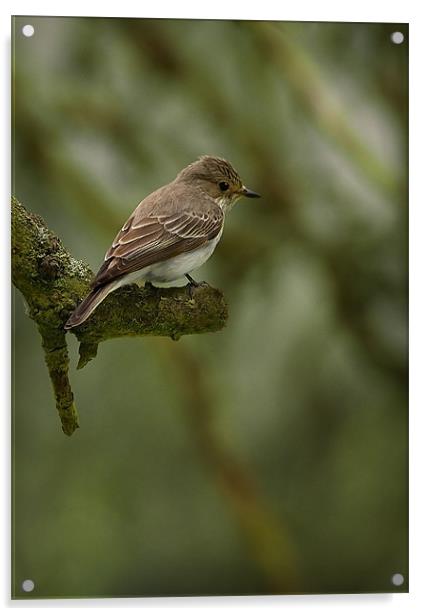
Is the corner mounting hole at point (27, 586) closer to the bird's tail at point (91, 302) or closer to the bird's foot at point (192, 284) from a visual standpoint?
the bird's tail at point (91, 302)

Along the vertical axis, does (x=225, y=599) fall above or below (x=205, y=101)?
below

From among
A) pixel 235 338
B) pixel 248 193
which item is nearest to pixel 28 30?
pixel 248 193

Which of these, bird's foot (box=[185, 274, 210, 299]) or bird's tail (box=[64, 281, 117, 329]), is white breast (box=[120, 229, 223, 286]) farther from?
bird's tail (box=[64, 281, 117, 329])

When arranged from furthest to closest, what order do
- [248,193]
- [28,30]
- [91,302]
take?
[248,193] < [28,30] < [91,302]

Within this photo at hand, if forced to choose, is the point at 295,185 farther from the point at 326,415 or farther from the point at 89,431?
the point at 89,431

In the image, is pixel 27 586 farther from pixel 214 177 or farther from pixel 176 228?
pixel 214 177

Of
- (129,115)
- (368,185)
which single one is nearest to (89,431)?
(129,115)
